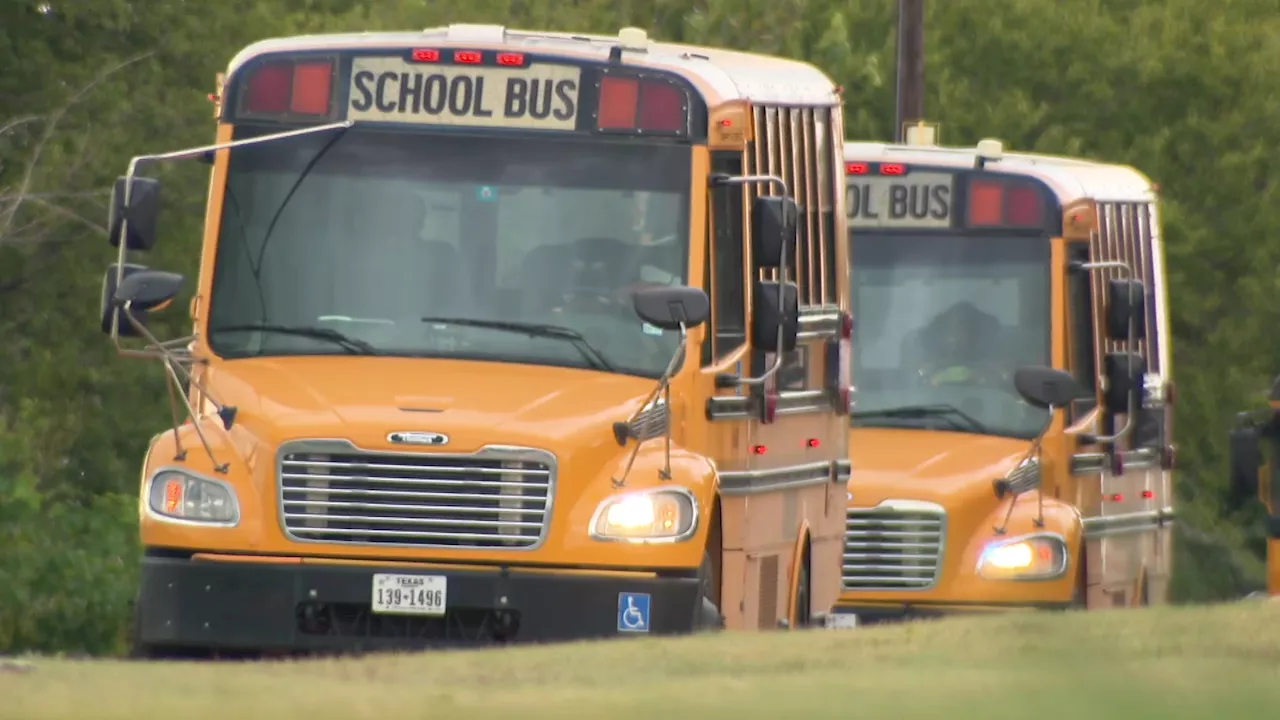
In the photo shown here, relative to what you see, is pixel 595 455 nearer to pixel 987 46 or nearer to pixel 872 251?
pixel 872 251

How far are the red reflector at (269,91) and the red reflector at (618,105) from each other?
47.8 inches

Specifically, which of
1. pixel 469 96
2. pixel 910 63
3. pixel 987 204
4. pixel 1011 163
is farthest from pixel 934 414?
pixel 910 63

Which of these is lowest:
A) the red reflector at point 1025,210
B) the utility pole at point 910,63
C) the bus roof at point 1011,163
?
the red reflector at point 1025,210

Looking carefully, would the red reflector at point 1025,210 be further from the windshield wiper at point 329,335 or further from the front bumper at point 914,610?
the windshield wiper at point 329,335

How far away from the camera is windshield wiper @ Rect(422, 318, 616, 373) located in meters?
11.7

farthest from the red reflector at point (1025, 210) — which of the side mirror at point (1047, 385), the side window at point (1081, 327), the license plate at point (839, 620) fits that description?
the license plate at point (839, 620)

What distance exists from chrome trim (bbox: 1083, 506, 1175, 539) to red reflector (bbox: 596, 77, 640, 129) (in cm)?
548

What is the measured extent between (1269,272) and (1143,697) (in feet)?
114

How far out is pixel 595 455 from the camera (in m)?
11.0

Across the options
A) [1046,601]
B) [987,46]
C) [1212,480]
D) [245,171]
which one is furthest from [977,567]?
[987,46]

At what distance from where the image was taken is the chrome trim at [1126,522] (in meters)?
17.0

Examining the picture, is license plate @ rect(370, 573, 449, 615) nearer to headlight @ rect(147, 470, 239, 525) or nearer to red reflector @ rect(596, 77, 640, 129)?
headlight @ rect(147, 470, 239, 525)

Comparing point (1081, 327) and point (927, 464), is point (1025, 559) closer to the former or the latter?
point (927, 464)

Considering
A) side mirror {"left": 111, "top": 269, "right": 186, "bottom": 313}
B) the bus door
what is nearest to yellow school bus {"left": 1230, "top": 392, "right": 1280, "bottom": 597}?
the bus door
